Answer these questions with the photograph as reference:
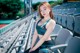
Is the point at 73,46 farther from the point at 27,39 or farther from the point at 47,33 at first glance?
the point at 27,39

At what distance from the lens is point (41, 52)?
139cm

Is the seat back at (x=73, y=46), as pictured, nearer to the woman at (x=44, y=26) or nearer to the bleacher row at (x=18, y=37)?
the woman at (x=44, y=26)

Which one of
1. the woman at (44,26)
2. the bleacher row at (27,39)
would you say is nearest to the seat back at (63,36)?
the bleacher row at (27,39)

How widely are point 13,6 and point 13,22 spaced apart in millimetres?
112

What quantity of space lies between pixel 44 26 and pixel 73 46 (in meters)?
0.20

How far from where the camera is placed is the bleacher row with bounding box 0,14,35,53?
1.52 m

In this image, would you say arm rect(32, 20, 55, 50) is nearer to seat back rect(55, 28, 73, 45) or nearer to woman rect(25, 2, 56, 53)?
woman rect(25, 2, 56, 53)

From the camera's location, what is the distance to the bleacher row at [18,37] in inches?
59.8

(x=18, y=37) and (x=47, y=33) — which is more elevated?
(x=47, y=33)

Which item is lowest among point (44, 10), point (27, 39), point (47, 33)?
point (27, 39)

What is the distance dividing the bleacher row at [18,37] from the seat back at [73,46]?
11.6 inches

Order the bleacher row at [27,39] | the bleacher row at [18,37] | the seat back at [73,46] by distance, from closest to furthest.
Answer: the seat back at [73,46] < the bleacher row at [27,39] < the bleacher row at [18,37]

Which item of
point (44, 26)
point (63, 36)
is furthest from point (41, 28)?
point (63, 36)

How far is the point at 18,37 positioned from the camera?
1.69 m
